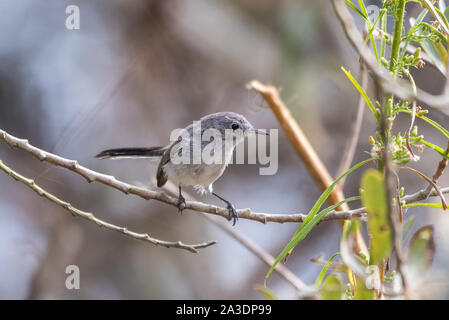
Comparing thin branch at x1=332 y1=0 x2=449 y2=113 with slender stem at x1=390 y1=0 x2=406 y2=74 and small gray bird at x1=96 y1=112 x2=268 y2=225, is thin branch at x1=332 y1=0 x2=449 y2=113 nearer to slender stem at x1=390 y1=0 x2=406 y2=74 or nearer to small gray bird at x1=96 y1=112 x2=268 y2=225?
slender stem at x1=390 y1=0 x2=406 y2=74

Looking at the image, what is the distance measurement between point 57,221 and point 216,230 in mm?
1264

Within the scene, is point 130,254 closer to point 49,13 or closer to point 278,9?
point 49,13

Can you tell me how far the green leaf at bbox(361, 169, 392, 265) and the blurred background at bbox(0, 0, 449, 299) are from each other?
9.73 feet

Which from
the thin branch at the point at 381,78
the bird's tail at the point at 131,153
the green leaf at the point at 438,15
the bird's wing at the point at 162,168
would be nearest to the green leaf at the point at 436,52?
the green leaf at the point at 438,15

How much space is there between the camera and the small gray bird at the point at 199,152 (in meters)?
2.58

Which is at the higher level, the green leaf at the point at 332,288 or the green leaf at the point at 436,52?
the green leaf at the point at 436,52

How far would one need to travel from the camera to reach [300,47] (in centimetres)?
398

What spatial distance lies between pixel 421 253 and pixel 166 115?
3.45m

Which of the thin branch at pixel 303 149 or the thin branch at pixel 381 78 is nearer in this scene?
the thin branch at pixel 381 78

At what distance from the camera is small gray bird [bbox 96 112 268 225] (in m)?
2.58

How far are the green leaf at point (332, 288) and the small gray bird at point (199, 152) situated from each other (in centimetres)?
166

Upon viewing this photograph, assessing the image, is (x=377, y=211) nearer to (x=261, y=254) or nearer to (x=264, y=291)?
(x=264, y=291)

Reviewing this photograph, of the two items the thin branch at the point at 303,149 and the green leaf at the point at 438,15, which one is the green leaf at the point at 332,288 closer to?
the green leaf at the point at 438,15
